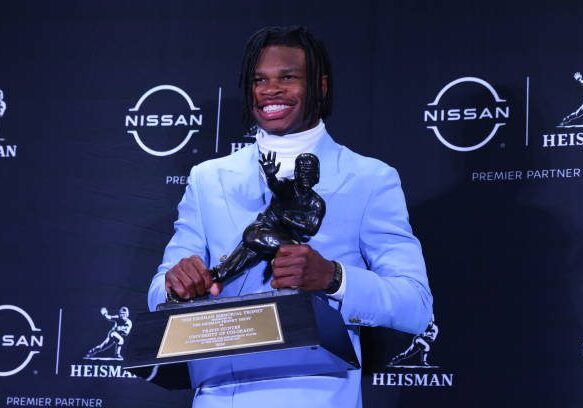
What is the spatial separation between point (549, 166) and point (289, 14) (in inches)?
37.6

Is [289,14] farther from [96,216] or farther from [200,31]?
[96,216]

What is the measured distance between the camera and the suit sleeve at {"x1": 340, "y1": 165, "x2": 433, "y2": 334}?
6.59ft

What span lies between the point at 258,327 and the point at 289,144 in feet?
1.82

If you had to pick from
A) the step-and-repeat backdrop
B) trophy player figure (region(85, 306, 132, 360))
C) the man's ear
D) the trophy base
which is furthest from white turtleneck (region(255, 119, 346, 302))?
trophy player figure (region(85, 306, 132, 360))

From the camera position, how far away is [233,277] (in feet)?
6.83

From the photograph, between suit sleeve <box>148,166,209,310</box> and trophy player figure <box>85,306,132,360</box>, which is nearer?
suit sleeve <box>148,166,209,310</box>

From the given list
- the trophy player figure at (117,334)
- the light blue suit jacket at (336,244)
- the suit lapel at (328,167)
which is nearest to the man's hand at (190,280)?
the light blue suit jacket at (336,244)

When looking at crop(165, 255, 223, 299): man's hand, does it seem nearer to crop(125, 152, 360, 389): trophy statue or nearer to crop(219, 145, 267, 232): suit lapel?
crop(125, 152, 360, 389): trophy statue

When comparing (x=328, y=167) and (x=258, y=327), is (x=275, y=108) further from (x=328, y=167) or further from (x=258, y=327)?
(x=258, y=327)

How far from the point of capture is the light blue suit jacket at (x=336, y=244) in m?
2.00

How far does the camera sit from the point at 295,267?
1859mm

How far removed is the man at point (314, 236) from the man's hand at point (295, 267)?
0.6 inches

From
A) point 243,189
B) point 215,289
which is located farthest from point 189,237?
point 215,289

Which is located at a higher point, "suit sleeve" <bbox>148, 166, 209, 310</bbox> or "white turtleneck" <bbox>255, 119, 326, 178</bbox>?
"white turtleneck" <bbox>255, 119, 326, 178</bbox>
